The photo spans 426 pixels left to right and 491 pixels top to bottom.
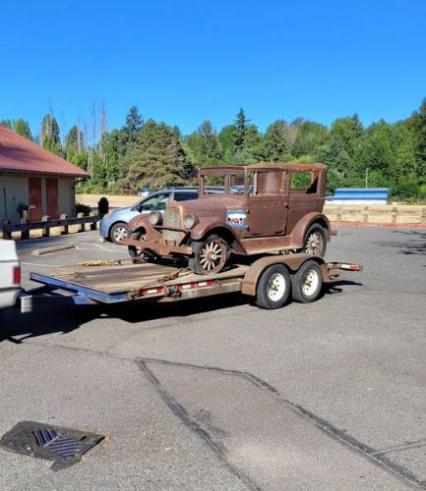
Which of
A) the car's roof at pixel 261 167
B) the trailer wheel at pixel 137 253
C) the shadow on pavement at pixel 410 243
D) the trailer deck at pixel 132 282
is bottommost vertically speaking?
the shadow on pavement at pixel 410 243

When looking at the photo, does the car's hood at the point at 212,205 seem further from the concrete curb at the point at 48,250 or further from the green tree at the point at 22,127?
A: the green tree at the point at 22,127

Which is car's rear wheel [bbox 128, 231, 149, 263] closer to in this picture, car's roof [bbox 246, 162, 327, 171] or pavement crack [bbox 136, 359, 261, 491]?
car's roof [bbox 246, 162, 327, 171]

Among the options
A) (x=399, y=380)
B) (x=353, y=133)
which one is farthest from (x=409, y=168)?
(x=399, y=380)

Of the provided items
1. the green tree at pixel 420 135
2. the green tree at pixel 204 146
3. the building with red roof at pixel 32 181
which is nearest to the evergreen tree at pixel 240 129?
the green tree at pixel 204 146

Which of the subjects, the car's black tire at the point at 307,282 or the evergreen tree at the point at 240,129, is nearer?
the car's black tire at the point at 307,282

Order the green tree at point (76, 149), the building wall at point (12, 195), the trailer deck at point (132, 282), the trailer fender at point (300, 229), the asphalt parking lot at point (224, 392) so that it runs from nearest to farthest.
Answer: the asphalt parking lot at point (224, 392), the trailer deck at point (132, 282), the trailer fender at point (300, 229), the building wall at point (12, 195), the green tree at point (76, 149)

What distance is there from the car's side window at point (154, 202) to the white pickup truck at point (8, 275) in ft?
36.0

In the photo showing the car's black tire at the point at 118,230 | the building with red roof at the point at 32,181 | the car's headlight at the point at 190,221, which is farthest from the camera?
the building with red roof at the point at 32,181

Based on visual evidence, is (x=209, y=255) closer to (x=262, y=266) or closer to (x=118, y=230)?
(x=262, y=266)

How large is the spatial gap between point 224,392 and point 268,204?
458 centimetres

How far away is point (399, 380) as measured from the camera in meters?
5.72

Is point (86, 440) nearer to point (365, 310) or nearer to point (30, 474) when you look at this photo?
point (30, 474)

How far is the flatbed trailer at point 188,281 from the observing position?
7.30 m

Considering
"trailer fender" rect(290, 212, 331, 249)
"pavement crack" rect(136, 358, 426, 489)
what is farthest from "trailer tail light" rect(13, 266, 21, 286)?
"trailer fender" rect(290, 212, 331, 249)
